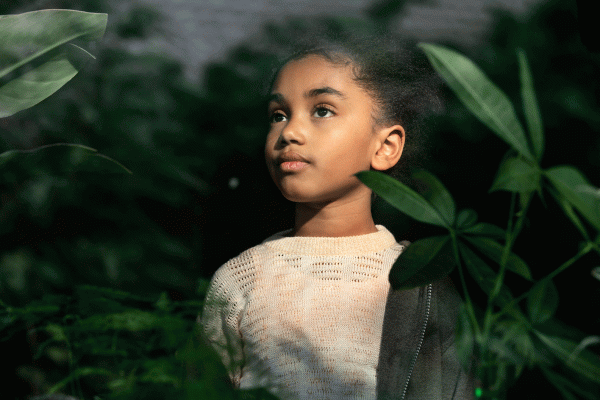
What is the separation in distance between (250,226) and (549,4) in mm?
757

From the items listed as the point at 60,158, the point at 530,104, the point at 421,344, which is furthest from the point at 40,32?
the point at 421,344

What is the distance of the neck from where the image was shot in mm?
957

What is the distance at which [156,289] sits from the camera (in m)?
1.12

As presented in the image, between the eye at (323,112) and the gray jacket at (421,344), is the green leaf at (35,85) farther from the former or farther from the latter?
the gray jacket at (421,344)

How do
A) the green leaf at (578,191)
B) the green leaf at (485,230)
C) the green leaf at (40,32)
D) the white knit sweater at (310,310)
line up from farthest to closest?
1. the white knit sweater at (310,310)
2. the green leaf at (40,32)
3. the green leaf at (485,230)
4. the green leaf at (578,191)

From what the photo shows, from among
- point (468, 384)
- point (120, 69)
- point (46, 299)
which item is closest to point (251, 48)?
point (120, 69)

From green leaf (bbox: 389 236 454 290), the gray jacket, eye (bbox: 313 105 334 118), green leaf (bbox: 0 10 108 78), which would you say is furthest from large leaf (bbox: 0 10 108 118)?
the gray jacket

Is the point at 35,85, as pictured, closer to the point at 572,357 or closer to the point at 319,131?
the point at 319,131

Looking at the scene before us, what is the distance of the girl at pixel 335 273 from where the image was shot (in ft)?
2.69

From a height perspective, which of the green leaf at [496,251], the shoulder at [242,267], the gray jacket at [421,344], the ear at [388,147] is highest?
the ear at [388,147]

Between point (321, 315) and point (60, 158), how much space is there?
45 cm

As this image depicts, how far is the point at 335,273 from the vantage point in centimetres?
89

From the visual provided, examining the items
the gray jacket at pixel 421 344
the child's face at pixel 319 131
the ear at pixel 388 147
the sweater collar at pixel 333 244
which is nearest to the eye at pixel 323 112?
the child's face at pixel 319 131

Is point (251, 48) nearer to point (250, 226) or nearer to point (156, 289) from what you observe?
point (250, 226)
